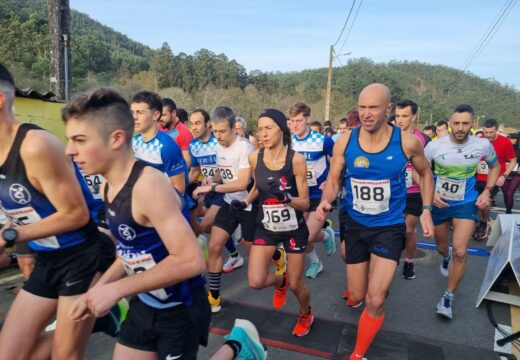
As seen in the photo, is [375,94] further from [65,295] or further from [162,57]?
[162,57]

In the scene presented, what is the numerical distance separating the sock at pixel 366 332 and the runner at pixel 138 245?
1.47 meters

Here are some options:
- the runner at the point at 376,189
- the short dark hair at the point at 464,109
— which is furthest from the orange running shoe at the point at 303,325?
the short dark hair at the point at 464,109

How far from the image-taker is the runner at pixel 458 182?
3969 mm

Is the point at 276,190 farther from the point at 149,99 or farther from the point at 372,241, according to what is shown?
the point at 149,99

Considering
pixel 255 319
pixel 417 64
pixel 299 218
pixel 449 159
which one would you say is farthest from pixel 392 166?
pixel 417 64

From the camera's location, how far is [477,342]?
3410 millimetres

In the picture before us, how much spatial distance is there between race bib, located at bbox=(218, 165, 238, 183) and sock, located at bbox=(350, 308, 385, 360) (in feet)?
7.26

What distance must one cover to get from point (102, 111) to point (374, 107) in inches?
88.8

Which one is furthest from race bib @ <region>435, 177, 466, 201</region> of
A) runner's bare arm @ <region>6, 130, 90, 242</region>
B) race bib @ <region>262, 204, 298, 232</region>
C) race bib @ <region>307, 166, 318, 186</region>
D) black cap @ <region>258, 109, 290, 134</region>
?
runner's bare arm @ <region>6, 130, 90, 242</region>

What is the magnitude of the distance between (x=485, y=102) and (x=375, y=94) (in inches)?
3538

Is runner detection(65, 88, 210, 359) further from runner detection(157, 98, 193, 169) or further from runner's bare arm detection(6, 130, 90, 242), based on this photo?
runner detection(157, 98, 193, 169)

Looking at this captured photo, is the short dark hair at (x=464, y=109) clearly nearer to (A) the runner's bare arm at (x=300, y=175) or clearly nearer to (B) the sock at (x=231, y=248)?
(A) the runner's bare arm at (x=300, y=175)

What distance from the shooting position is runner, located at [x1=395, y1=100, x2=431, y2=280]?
4.84 m

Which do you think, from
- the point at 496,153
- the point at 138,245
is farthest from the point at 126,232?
the point at 496,153
